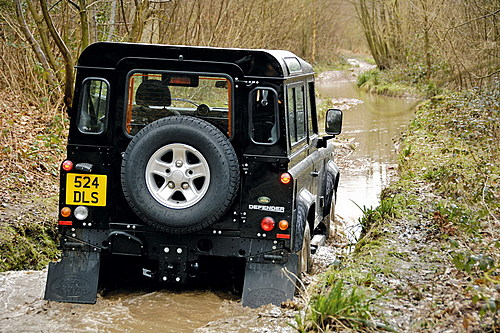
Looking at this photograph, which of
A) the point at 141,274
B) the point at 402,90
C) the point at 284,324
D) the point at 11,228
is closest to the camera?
the point at 284,324

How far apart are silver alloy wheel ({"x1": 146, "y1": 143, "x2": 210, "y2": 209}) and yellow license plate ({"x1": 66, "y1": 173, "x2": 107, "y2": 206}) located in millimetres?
588

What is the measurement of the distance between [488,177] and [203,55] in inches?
232

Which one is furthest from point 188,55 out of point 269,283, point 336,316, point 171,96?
point 336,316

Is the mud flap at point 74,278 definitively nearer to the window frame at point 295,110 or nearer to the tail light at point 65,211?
the tail light at point 65,211

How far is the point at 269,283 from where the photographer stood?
237 inches

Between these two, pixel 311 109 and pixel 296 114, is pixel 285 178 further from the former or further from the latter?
pixel 311 109

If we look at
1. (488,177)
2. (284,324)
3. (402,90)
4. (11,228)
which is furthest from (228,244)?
(402,90)

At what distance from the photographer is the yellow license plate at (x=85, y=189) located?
608 centimetres

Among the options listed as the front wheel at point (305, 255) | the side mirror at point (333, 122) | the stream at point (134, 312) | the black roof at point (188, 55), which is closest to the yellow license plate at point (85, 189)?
the stream at point (134, 312)

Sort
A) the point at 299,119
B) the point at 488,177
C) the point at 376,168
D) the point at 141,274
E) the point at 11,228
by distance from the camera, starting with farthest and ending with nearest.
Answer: the point at 376,168, the point at 488,177, the point at 11,228, the point at 299,119, the point at 141,274

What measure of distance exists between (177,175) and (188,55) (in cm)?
110

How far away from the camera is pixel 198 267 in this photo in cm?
617

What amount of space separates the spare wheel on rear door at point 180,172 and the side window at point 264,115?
43cm

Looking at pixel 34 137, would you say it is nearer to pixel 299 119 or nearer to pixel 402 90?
pixel 299 119
